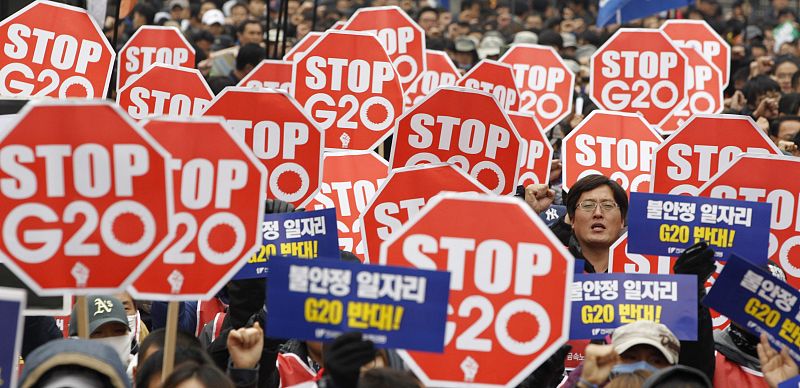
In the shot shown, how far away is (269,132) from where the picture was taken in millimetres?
9023

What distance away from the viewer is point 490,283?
577 centimetres

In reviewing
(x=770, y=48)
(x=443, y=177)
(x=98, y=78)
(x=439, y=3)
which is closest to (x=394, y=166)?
(x=443, y=177)

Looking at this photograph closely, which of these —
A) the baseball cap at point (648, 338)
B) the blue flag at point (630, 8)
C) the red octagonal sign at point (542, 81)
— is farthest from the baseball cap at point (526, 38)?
the baseball cap at point (648, 338)

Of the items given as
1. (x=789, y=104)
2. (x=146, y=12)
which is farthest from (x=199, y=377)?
(x=146, y=12)

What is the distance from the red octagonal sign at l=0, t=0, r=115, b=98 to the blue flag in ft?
27.3

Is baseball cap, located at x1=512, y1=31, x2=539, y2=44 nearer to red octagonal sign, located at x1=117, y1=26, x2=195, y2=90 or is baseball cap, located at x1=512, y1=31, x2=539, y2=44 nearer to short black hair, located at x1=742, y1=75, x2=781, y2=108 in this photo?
short black hair, located at x1=742, y1=75, x2=781, y2=108

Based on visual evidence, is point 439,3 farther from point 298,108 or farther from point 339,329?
point 339,329

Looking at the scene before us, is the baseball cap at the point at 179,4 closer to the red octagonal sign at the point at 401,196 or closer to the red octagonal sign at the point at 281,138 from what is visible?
the red octagonal sign at the point at 281,138

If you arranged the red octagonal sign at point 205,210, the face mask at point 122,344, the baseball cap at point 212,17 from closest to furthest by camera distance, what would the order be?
the red octagonal sign at point 205,210
the face mask at point 122,344
the baseball cap at point 212,17

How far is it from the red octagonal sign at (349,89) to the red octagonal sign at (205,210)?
4396 millimetres

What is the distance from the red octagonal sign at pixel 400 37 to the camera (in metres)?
13.4

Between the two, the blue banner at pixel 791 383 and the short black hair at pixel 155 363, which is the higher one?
the blue banner at pixel 791 383

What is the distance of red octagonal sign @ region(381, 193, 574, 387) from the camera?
18.9 ft

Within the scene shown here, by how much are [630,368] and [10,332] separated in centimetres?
223
